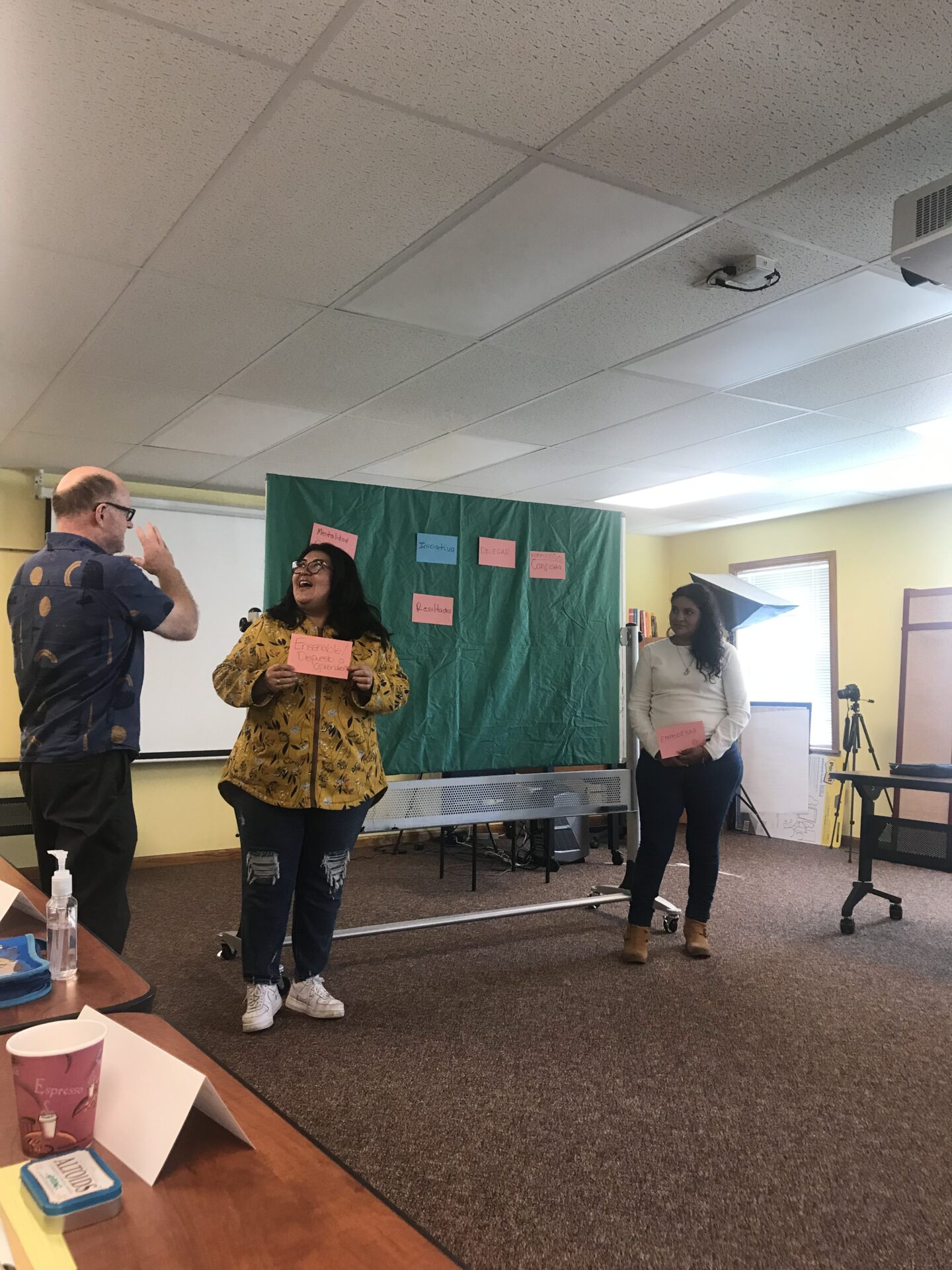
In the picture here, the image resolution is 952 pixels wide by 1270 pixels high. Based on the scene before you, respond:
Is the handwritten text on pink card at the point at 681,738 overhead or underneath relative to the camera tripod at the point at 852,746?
overhead

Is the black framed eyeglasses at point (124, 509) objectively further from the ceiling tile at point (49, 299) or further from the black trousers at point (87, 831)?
the ceiling tile at point (49, 299)

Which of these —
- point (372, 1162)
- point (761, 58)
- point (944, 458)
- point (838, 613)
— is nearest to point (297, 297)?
point (761, 58)

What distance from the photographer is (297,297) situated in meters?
2.97

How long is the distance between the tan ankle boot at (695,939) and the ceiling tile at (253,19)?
324 centimetres

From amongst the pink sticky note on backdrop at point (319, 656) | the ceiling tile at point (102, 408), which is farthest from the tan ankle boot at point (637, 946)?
the ceiling tile at point (102, 408)

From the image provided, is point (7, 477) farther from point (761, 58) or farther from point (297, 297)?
point (761, 58)

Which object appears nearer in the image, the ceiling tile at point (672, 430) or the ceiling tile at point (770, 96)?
the ceiling tile at point (770, 96)

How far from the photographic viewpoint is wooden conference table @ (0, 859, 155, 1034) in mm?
1039

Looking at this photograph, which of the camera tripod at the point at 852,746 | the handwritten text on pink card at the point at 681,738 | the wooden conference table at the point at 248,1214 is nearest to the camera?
the wooden conference table at the point at 248,1214

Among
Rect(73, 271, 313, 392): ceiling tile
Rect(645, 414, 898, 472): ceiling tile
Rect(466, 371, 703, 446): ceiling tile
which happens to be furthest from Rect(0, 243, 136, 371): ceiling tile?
Rect(645, 414, 898, 472): ceiling tile

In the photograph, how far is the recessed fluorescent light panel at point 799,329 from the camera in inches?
115

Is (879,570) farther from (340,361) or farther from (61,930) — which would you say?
(61,930)

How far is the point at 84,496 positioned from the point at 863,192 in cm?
209

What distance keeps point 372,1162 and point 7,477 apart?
476cm
